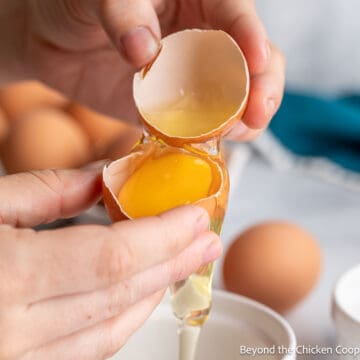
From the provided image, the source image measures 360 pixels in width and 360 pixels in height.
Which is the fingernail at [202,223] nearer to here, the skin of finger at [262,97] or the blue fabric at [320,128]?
the skin of finger at [262,97]

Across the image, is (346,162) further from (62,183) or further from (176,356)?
(62,183)

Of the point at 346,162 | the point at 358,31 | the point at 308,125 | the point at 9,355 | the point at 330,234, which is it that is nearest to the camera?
the point at 9,355

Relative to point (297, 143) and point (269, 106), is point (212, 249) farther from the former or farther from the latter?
point (297, 143)

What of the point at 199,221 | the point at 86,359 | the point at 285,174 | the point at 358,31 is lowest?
the point at 285,174

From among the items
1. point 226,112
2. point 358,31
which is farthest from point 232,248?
point 358,31

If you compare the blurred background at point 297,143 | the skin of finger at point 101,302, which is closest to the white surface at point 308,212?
the blurred background at point 297,143

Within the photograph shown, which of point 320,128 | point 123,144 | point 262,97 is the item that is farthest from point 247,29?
point 320,128

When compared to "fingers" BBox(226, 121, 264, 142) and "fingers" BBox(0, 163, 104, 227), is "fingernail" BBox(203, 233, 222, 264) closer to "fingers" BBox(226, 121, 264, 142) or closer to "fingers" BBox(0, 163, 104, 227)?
"fingers" BBox(0, 163, 104, 227)
